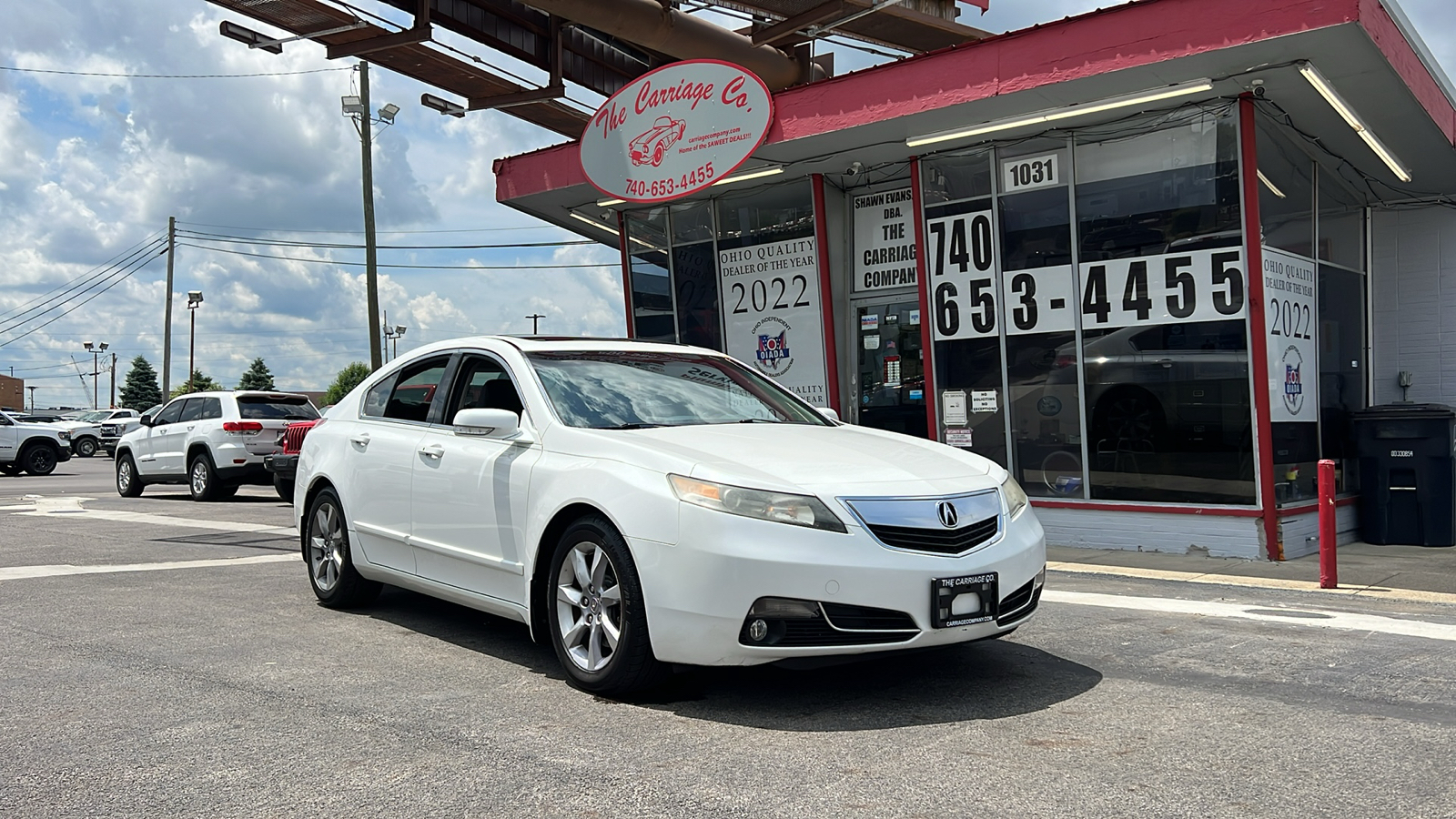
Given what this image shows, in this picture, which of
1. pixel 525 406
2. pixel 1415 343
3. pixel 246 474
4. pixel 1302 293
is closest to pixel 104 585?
pixel 525 406

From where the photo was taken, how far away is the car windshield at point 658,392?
5.35 meters

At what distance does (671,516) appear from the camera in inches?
173

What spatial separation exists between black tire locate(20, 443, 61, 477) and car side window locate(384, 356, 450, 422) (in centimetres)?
2417

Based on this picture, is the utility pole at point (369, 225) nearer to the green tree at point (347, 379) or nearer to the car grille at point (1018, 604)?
the car grille at point (1018, 604)

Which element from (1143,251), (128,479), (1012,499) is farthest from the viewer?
(128,479)

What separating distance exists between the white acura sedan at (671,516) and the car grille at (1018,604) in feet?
0.05

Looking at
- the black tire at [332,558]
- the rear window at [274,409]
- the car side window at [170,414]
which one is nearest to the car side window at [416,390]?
the black tire at [332,558]

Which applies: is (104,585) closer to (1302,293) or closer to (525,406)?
(525,406)

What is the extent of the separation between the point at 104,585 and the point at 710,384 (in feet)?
16.0

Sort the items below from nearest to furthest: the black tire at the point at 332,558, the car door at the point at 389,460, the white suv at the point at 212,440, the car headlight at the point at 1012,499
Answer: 1. the car headlight at the point at 1012,499
2. the car door at the point at 389,460
3. the black tire at the point at 332,558
4. the white suv at the point at 212,440

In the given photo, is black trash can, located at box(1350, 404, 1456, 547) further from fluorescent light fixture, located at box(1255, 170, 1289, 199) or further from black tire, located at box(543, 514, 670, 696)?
black tire, located at box(543, 514, 670, 696)

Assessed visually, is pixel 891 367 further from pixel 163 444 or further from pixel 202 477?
pixel 163 444

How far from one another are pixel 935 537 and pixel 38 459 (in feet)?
91.5

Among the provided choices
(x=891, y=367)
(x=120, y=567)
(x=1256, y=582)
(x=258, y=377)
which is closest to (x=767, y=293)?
(x=891, y=367)
